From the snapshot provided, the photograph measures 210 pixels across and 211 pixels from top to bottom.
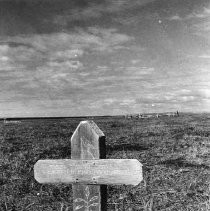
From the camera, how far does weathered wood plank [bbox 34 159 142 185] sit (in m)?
2.68

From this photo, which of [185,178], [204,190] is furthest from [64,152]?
[204,190]

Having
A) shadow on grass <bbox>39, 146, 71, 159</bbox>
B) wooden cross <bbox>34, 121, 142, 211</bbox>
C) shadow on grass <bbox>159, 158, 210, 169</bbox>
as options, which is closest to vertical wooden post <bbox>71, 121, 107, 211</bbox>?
wooden cross <bbox>34, 121, 142, 211</bbox>

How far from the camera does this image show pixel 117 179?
270 cm

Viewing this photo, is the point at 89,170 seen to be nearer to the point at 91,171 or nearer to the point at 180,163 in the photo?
the point at 91,171

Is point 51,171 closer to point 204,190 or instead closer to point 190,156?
point 204,190

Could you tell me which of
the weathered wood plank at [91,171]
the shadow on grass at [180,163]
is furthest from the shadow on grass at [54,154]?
the weathered wood plank at [91,171]

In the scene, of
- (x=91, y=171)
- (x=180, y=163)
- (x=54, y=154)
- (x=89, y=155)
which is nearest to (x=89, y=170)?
(x=91, y=171)

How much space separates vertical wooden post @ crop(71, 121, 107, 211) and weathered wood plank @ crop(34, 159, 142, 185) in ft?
0.24

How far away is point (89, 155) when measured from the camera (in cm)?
280

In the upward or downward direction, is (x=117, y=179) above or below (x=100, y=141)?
below

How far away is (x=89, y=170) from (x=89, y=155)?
127mm

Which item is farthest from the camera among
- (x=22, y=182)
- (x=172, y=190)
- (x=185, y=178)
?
(x=185, y=178)

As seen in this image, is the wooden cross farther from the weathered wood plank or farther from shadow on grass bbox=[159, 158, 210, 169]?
shadow on grass bbox=[159, 158, 210, 169]

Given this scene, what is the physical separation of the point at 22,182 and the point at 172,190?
3427 mm
